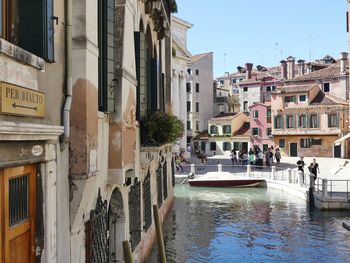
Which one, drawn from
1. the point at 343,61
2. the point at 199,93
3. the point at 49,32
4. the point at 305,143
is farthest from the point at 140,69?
the point at 199,93

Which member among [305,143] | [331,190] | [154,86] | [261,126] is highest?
[261,126]

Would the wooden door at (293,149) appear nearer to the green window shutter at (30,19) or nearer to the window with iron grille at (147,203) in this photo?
the window with iron grille at (147,203)

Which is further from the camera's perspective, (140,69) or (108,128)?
(140,69)

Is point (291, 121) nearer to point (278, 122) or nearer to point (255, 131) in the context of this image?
point (278, 122)

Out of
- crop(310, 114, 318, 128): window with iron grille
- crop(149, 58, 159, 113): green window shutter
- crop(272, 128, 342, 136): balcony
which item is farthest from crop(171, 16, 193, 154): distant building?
crop(149, 58, 159, 113): green window shutter

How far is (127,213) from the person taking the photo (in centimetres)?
930

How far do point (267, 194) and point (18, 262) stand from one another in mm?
22088

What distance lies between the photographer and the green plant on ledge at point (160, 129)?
1038cm

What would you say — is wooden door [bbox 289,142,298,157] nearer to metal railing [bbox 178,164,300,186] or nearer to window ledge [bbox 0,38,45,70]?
metal railing [bbox 178,164,300,186]

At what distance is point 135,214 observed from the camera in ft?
33.9

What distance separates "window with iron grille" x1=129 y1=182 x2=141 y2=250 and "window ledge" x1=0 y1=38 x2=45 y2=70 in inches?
220

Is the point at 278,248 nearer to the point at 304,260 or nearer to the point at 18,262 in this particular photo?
the point at 304,260

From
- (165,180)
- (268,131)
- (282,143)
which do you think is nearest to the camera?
(165,180)

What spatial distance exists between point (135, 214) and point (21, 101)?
6.52 metres
